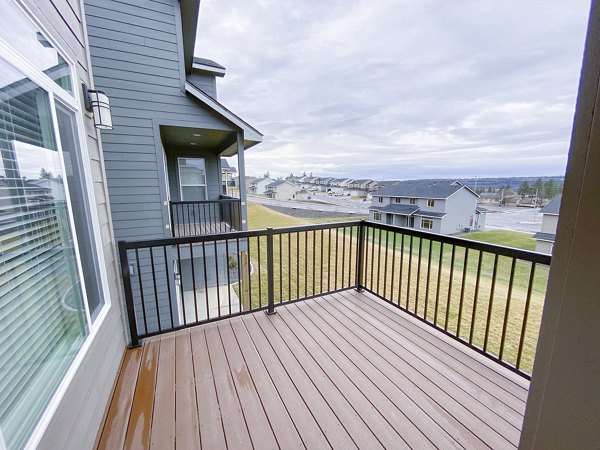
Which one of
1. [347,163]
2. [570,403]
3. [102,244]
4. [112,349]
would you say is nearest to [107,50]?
[102,244]

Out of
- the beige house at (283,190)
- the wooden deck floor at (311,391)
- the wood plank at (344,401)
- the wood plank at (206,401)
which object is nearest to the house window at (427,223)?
the wooden deck floor at (311,391)

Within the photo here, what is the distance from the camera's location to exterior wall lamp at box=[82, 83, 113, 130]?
2.04m

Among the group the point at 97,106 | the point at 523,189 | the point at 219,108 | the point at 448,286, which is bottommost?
the point at 448,286

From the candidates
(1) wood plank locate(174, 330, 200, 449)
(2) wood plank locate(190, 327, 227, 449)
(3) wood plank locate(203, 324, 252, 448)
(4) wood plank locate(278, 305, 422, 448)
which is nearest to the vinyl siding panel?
(1) wood plank locate(174, 330, 200, 449)

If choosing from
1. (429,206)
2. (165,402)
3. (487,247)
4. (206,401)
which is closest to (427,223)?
(429,206)

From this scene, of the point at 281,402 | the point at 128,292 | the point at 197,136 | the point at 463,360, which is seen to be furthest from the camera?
the point at 197,136

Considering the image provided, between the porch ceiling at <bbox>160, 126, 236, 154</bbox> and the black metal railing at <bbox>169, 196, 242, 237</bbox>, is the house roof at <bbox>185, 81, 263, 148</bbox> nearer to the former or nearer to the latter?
the porch ceiling at <bbox>160, 126, 236, 154</bbox>

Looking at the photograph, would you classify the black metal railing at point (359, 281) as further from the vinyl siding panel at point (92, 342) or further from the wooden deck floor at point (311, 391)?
the wooden deck floor at point (311, 391)

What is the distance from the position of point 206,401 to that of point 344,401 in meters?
0.95

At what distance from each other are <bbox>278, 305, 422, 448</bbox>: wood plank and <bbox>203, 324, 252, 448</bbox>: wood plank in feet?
2.27

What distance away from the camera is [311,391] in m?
1.86

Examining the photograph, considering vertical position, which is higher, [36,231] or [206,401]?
[36,231]

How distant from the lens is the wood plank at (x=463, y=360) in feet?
6.02

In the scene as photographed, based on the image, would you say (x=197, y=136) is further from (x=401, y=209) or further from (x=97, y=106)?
(x=401, y=209)
